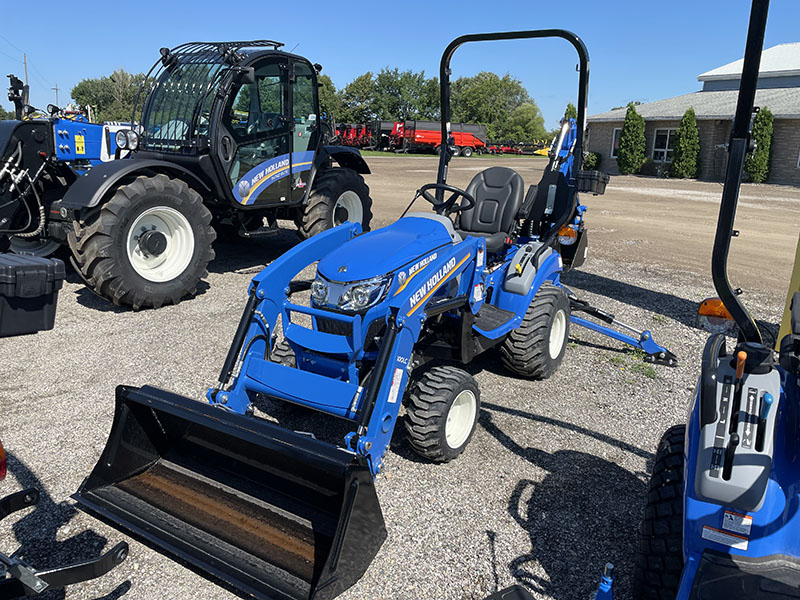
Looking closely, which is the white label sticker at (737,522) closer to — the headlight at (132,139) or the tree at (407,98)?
the headlight at (132,139)

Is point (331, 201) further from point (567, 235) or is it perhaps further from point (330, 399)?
point (330, 399)

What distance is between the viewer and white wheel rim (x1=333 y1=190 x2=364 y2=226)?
866cm

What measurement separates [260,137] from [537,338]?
4.36 meters

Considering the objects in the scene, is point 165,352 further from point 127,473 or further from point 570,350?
point 570,350

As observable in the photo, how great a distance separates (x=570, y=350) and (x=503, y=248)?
1.20m

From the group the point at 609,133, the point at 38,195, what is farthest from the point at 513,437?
the point at 609,133

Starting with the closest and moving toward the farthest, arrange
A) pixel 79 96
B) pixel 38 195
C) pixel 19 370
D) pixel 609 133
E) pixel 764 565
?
pixel 764 565
pixel 19 370
pixel 38 195
pixel 609 133
pixel 79 96

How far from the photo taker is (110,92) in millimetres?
→ 66625

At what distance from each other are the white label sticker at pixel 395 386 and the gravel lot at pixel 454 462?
56cm

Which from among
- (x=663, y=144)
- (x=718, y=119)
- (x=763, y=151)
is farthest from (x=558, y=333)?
(x=663, y=144)

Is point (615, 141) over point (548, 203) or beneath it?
over

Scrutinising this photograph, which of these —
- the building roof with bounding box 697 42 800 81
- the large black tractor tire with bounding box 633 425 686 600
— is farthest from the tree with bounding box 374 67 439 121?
the large black tractor tire with bounding box 633 425 686 600

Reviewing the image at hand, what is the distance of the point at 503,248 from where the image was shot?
16.6ft

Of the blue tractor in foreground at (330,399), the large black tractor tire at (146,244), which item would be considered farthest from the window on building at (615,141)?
the blue tractor in foreground at (330,399)
